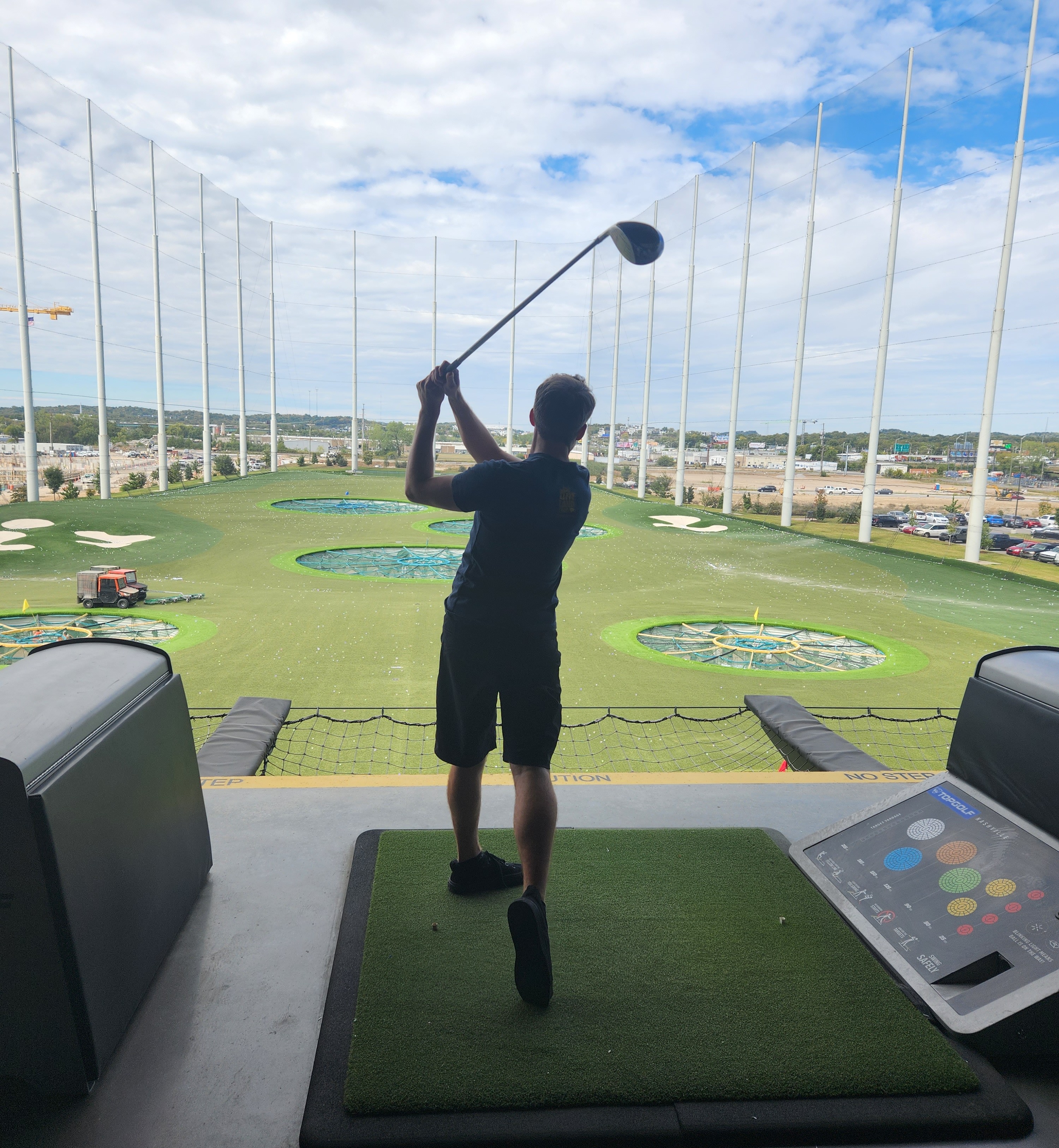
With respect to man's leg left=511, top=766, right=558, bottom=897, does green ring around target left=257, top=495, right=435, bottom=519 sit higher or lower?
lower

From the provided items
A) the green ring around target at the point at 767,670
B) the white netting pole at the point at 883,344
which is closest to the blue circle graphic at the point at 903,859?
the green ring around target at the point at 767,670

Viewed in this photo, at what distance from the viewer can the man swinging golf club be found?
5.19ft

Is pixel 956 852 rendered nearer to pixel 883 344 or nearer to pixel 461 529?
pixel 883 344

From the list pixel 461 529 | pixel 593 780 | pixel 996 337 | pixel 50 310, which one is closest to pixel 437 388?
pixel 593 780

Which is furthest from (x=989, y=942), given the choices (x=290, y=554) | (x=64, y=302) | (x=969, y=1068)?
(x=64, y=302)

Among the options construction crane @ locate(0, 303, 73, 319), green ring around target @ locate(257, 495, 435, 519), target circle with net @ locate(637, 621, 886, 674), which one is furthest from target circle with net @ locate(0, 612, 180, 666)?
construction crane @ locate(0, 303, 73, 319)

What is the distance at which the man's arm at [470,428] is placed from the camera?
1.68m

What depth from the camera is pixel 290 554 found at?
38.8 ft

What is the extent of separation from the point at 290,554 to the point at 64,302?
287 inches

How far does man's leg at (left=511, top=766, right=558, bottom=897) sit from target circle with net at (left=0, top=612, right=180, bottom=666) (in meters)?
6.01

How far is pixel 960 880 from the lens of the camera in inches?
67.6

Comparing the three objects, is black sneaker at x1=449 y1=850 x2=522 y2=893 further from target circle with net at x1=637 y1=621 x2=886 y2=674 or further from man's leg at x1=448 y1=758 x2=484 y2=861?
target circle with net at x1=637 y1=621 x2=886 y2=674

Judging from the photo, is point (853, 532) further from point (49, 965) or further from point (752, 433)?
point (49, 965)

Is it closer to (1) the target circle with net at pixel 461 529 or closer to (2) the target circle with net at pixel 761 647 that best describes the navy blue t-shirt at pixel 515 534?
(2) the target circle with net at pixel 761 647
